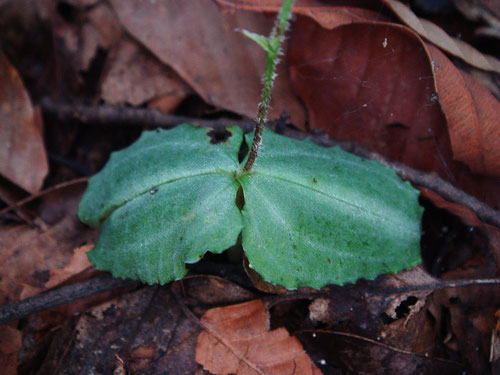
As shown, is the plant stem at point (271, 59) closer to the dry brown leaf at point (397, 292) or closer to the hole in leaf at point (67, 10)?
the dry brown leaf at point (397, 292)

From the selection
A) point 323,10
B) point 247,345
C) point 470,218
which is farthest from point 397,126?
point 247,345

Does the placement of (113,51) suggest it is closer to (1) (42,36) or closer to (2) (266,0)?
(1) (42,36)

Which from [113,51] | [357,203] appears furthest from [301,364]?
[113,51]

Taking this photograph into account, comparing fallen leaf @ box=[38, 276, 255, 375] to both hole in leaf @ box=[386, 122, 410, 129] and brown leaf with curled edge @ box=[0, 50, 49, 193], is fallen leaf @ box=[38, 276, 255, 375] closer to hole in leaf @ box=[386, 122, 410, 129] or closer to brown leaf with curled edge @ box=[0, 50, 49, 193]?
brown leaf with curled edge @ box=[0, 50, 49, 193]

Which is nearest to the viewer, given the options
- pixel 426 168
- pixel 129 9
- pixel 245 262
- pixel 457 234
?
pixel 245 262

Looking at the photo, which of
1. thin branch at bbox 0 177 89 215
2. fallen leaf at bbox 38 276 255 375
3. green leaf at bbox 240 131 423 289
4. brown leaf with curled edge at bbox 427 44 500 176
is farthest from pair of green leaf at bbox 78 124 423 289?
thin branch at bbox 0 177 89 215

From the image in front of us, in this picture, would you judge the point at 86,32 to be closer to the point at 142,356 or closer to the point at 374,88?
the point at 374,88

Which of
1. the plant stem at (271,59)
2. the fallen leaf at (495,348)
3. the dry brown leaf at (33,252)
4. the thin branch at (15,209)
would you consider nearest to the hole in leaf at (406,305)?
the fallen leaf at (495,348)
